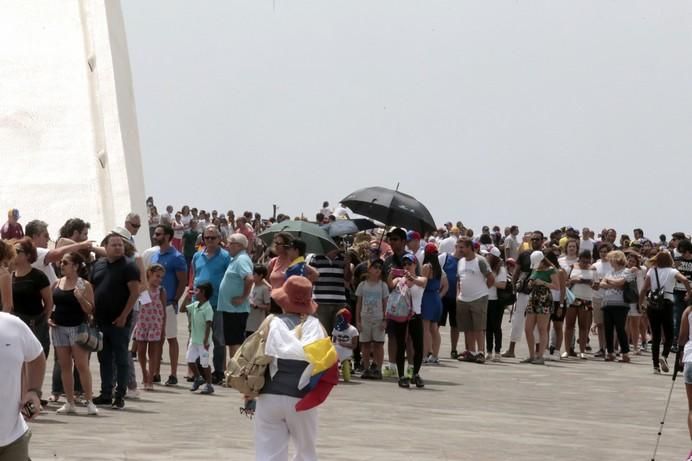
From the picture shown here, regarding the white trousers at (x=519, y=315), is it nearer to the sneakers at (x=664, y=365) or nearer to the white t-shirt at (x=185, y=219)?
the sneakers at (x=664, y=365)

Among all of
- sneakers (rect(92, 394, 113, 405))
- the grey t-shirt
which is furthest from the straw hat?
the grey t-shirt

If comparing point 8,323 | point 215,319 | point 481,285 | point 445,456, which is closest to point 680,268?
point 481,285

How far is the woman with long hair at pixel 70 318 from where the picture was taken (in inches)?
589

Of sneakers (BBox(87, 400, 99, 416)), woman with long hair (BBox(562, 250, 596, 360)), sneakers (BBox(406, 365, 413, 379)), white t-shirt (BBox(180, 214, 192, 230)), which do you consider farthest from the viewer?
white t-shirt (BBox(180, 214, 192, 230))

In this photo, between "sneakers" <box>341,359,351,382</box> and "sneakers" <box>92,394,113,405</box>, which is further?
"sneakers" <box>341,359,351,382</box>

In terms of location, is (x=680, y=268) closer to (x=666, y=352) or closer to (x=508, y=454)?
(x=666, y=352)

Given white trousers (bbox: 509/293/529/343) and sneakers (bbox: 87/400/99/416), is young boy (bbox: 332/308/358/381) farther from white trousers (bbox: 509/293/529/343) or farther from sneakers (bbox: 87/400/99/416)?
white trousers (bbox: 509/293/529/343)

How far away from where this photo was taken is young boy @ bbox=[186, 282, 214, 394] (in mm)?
17250

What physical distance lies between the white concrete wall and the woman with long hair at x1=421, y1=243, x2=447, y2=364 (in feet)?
26.8

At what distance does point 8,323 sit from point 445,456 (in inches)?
212

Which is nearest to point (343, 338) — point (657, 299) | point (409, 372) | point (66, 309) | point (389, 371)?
point (409, 372)

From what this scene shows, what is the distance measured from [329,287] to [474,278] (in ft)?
12.8

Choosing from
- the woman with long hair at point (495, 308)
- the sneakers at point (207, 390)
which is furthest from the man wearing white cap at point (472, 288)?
the sneakers at point (207, 390)

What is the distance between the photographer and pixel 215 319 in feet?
58.9
